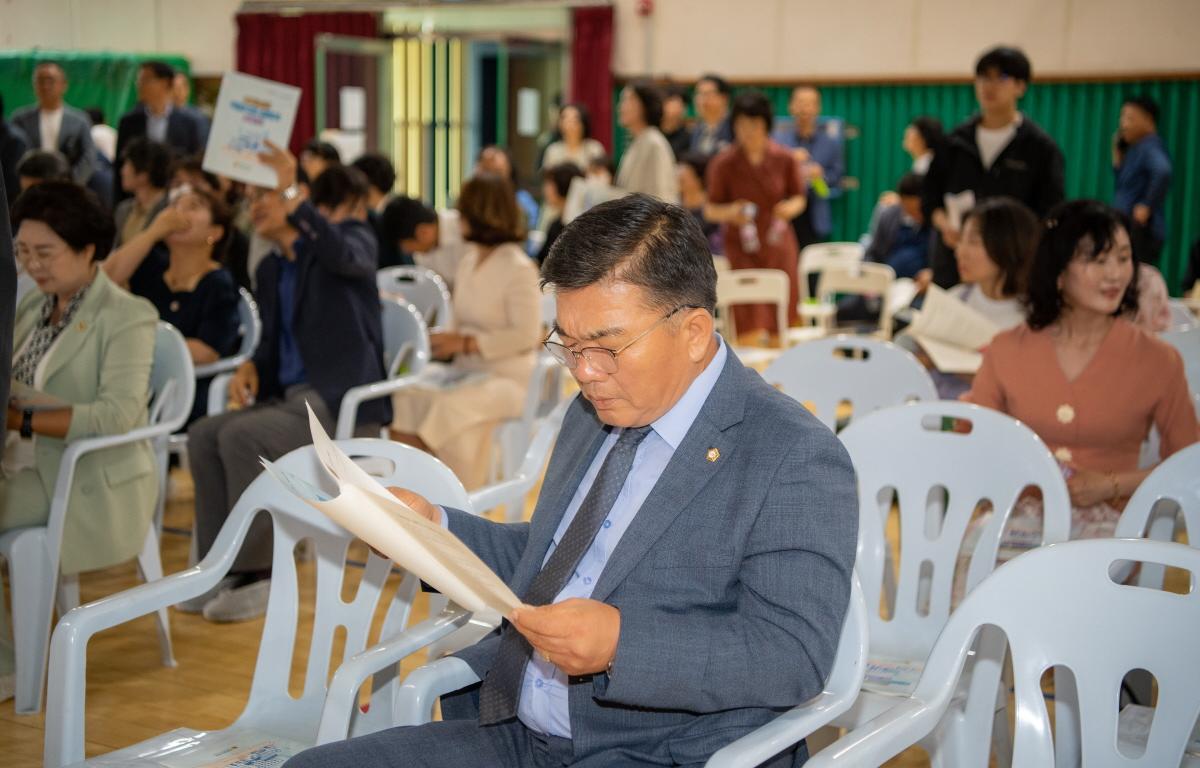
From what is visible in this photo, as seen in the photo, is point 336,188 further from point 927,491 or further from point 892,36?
point 892,36

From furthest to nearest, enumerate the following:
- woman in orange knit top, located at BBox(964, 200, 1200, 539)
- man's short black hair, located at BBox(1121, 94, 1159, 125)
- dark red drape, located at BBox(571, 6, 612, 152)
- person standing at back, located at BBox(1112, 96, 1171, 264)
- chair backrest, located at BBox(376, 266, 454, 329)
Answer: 1. dark red drape, located at BBox(571, 6, 612, 152)
2. man's short black hair, located at BBox(1121, 94, 1159, 125)
3. person standing at back, located at BBox(1112, 96, 1171, 264)
4. chair backrest, located at BBox(376, 266, 454, 329)
5. woman in orange knit top, located at BBox(964, 200, 1200, 539)

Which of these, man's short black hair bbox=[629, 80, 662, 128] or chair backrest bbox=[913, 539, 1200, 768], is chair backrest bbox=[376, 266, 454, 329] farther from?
chair backrest bbox=[913, 539, 1200, 768]

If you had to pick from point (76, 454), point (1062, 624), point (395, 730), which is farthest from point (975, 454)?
point (76, 454)

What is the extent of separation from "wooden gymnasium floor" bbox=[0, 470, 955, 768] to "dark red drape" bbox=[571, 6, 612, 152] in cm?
800

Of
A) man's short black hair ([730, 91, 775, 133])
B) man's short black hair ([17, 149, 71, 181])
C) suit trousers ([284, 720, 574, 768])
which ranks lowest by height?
suit trousers ([284, 720, 574, 768])

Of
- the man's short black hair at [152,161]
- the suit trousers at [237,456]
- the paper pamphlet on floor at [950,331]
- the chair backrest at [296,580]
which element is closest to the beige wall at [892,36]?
the man's short black hair at [152,161]

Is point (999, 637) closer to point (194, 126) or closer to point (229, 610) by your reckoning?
point (229, 610)

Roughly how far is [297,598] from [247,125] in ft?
7.77

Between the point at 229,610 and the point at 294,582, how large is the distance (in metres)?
1.63

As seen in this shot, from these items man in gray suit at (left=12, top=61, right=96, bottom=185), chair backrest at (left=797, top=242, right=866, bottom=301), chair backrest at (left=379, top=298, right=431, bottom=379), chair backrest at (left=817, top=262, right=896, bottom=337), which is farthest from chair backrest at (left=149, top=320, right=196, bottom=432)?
chair backrest at (left=797, top=242, right=866, bottom=301)

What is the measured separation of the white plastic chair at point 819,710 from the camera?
1.58 m

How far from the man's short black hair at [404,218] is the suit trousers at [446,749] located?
435cm

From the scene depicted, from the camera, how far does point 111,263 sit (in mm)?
4379

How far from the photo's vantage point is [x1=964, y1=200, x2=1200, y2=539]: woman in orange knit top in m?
2.89
